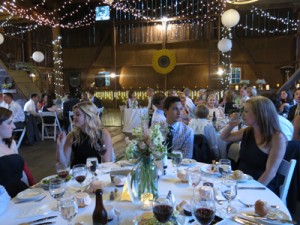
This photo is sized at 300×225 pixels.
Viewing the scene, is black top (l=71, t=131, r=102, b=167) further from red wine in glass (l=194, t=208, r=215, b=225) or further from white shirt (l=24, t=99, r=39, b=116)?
white shirt (l=24, t=99, r=39, b=116)

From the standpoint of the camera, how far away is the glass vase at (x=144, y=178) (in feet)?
5.17

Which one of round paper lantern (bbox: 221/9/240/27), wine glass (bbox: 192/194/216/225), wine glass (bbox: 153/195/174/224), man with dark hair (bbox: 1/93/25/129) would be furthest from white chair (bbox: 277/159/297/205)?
man with dark hair (bbox: 1/93/25/129)

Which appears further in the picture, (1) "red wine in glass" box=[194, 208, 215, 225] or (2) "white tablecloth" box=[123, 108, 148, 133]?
(2) "white tablecloth" box=[123, 108, 148, 133]

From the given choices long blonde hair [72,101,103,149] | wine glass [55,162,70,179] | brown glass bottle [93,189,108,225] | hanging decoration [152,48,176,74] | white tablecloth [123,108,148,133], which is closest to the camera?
brown glass bottle [93,189,108,225]

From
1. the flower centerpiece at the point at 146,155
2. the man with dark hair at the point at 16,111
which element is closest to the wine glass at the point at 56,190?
the flower centerpiece at the point at 146,155

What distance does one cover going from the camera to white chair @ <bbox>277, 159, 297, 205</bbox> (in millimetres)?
2004

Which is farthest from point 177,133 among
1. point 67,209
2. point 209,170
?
point 67,209

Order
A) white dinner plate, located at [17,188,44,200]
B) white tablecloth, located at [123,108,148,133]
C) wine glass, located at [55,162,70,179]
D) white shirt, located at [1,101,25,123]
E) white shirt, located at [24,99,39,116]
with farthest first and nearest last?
white tablecloth, located at [123,108,148,133] < white shirt, located at [24,99,39,116] < white shirt, located at [1,101,25,123] < wine glass, located at [55,162,70,179] < white dinner plate, located at [17,188,44,200]

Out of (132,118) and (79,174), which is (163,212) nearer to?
(79,174)

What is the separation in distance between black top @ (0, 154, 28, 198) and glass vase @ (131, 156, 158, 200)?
1128 millimetres

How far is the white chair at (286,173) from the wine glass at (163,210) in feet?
4.00

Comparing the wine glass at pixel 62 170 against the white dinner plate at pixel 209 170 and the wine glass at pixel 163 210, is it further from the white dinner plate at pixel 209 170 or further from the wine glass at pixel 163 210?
the white dinner plate at pixel 209 170

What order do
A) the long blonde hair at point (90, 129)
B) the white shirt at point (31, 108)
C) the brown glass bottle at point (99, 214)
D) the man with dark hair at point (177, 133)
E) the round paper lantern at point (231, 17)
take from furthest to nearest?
the white shirt at point (31, 108) < the round paper lantern at point (231, 17) < the man with dark hair at point (177, 133) < the long blonde hair at point (90, 129) < the brown glass bottle at point (99, 214)

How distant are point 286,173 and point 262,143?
33 centimetres
